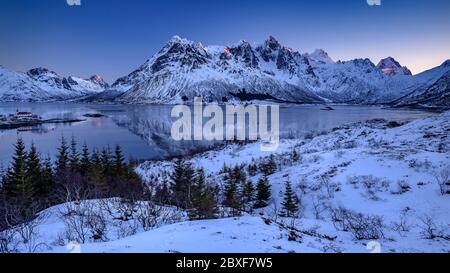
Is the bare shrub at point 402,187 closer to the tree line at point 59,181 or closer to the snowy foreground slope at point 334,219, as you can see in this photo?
the snowy foreground slope at point 334,219

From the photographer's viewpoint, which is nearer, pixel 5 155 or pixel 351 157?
pixel 351 157

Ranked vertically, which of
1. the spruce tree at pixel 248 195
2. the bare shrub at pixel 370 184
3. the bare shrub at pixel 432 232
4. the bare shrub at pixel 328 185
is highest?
the bare shrub at pixel 432 232

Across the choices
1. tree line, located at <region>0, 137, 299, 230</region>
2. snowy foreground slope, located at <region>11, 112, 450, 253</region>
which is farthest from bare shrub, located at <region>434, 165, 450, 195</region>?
tree line, located at <region>0, 137, 299, 230</region>

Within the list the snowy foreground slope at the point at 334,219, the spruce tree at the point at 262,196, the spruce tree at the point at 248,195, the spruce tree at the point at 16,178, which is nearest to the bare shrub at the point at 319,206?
the snowy foreground slope at the point at 334,219

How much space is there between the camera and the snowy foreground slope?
19.1 feet

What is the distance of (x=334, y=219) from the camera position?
16750mm

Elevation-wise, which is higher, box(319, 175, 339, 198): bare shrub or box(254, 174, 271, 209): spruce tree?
box(319, 175, 339, 198): bare shrub

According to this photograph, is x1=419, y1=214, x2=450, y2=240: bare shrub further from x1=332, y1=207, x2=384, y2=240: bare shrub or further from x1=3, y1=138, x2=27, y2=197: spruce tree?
x1=3, y1=138, x2=27, y2=197: spruce tree

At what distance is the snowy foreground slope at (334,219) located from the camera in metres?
5.81

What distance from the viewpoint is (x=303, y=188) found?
26516mm

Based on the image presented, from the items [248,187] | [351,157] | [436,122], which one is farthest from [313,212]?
[436,122]
